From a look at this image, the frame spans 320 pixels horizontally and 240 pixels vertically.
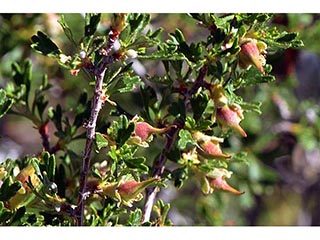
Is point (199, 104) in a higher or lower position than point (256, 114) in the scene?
higher

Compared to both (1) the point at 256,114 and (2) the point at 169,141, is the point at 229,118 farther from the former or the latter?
(1) the point at 256,114

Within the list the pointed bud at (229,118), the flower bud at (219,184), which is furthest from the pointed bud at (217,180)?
the pointed bud at (229,118)

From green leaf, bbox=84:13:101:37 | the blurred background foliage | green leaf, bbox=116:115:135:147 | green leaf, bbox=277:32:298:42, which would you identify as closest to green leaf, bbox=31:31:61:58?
green leaf, bbox=84:13:101:37

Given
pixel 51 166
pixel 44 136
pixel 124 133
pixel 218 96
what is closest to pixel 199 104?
pixel 218 96

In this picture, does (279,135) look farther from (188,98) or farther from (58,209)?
(58,209)

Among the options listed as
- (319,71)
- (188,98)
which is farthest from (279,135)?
(188,98)
